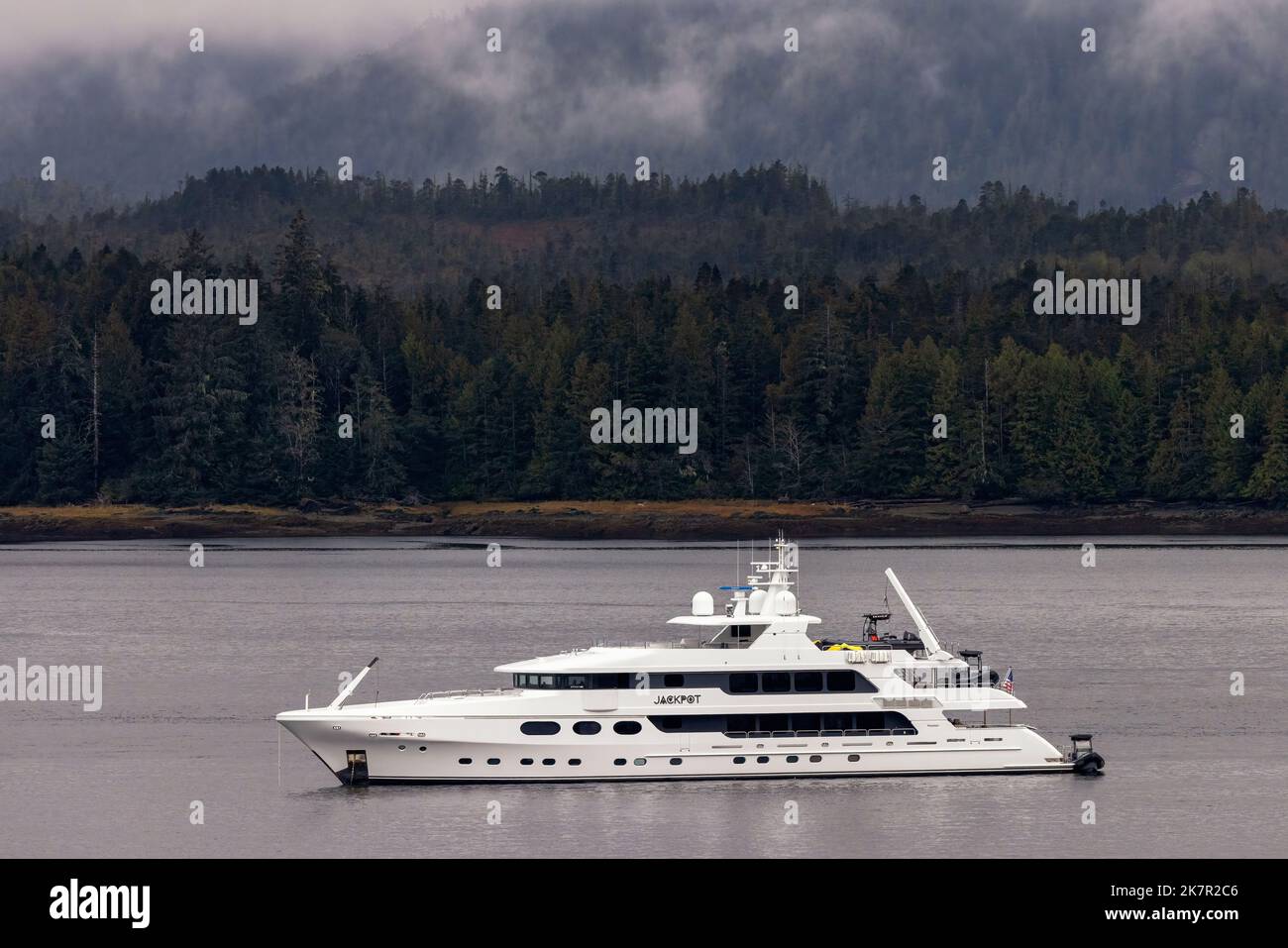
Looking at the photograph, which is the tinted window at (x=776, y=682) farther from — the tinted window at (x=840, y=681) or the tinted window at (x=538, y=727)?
the tinted window at (x=538, y=727)

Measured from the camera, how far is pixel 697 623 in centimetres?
5588

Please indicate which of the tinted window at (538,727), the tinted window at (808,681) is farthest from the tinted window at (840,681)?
the tinted window at (538,727)

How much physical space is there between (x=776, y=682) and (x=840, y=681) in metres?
1.75

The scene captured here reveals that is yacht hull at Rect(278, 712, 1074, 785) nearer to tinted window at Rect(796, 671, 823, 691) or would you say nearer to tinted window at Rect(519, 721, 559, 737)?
tinted window at Rect(519, 721, 559, 737)

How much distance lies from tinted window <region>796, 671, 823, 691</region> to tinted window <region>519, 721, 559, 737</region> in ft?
21.4

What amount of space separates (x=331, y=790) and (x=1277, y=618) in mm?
71511

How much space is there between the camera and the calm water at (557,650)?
50.4 metres

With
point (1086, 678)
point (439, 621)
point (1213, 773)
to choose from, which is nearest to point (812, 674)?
point (1213, 773)

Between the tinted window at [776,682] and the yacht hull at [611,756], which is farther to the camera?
the tinted window at [776,682]

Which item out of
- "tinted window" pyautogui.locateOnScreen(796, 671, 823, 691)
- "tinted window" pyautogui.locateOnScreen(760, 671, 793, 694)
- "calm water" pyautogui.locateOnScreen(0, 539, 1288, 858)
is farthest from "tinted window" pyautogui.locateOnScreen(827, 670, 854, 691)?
"calm water" pyautogui.locateOnScreen(0, 539, 1288, 858)

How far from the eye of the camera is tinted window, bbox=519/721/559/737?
54531 millimetres

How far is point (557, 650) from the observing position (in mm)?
91188

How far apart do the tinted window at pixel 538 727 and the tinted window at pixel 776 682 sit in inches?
220

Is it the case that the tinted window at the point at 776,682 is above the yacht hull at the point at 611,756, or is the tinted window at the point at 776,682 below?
above
